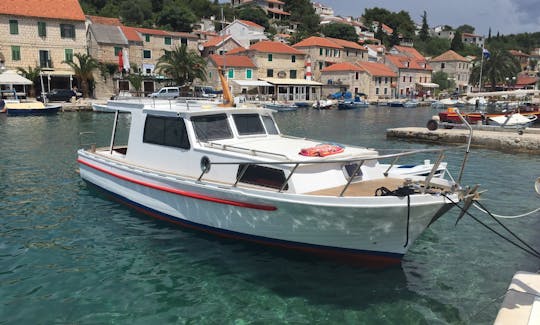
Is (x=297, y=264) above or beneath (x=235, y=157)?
beneath

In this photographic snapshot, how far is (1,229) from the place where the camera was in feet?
32.0

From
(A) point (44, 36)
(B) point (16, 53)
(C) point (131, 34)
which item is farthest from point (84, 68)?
(C) point (131, 34)

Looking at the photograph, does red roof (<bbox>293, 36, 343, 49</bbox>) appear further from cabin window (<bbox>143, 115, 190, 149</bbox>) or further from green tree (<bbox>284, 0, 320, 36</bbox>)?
cabin window (<bbox>143, 115, 190, 149</bbox>)

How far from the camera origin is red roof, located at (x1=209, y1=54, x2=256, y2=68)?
59.1 meters

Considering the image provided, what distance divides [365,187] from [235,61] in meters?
55.2

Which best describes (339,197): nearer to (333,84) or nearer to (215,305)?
(215,305)

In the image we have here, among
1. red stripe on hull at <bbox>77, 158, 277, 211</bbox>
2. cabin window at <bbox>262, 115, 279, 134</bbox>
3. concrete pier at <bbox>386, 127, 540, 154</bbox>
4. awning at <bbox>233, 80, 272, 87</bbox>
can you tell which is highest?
awning at <bbox>233, 80, 272, 87</bbox>

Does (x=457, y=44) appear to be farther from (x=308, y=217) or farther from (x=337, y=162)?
(x=308, y=217)

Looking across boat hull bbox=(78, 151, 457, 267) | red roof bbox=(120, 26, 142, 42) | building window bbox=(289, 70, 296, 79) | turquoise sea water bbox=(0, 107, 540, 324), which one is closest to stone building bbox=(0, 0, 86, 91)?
red roof bbox=(120, 26, 142, 42)

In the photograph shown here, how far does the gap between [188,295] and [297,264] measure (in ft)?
7.09

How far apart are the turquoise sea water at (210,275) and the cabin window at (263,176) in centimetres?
141

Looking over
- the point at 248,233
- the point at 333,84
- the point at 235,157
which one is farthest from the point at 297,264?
the point at 333,84

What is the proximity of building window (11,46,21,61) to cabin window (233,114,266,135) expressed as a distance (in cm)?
4635

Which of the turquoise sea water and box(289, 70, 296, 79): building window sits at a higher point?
box(289, 70, 296, 79): building window
